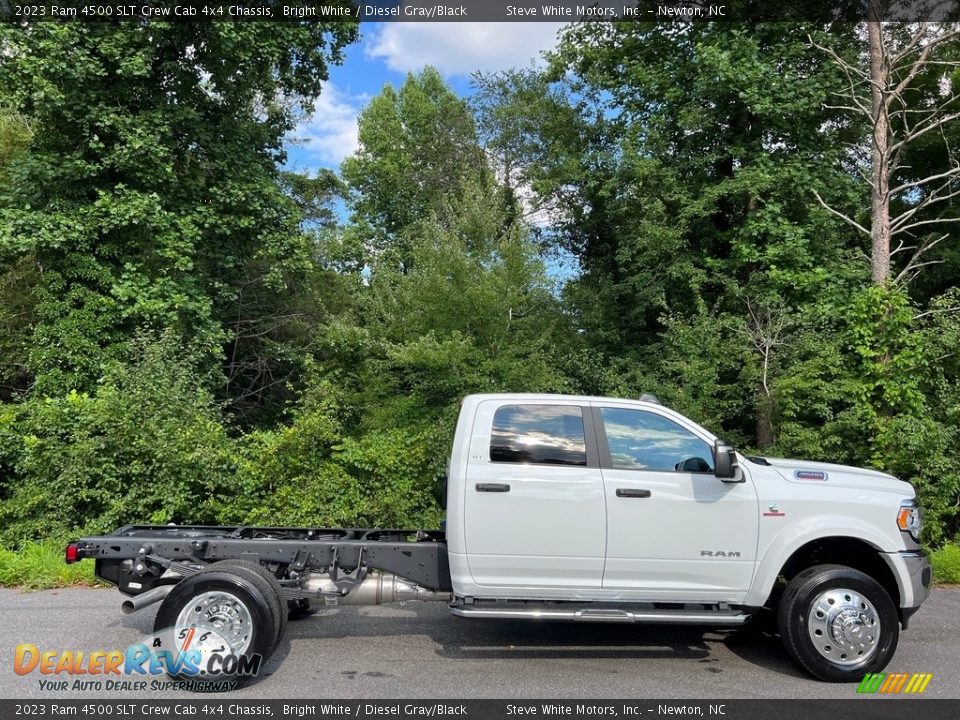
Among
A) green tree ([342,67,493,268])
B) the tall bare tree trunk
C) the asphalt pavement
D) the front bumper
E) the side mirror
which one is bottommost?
the asphalt pavement

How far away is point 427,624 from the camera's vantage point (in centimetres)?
629

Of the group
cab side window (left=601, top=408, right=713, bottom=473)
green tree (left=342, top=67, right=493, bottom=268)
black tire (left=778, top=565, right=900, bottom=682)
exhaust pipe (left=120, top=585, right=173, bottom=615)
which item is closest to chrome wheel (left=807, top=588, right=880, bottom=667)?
black tire (left=778, top=565, right=900, bottom=682)

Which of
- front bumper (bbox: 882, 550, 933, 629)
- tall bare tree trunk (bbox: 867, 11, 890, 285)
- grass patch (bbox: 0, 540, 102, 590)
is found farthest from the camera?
tall bare tree trunk (bbox: 867, 11, 890, 285)

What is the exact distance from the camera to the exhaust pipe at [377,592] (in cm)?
541

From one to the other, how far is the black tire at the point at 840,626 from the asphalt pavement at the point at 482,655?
16cm

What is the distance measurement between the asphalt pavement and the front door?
639mm

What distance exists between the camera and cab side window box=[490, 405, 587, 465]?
5.23 m

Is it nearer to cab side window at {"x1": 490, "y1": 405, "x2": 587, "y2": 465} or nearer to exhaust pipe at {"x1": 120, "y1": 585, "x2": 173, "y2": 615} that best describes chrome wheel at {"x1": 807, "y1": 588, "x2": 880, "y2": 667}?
cab side window at {"x1": 490, "y1": 405, "x2": 587, "y2": 465}

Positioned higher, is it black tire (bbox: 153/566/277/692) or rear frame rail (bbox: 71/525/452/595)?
rear frame rail (bbox: 71/525/452/595)

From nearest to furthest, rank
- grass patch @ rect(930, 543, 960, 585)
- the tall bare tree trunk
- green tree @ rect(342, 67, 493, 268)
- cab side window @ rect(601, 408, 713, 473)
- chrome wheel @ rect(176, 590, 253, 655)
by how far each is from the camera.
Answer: chrome wheel @ rect(176, 590, 253, 655)
cab side window @ rect(601, 408, 713, 473)
grass patch @ rect(930, 543, 960, 585)
the tall bare tree trunk
green tree @ rect(342, 67, 493, 268)

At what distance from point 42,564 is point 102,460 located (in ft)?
5.02

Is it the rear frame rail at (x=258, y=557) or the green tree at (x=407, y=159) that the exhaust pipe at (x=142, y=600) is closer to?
the rear frame rail at (x=258, y=557)

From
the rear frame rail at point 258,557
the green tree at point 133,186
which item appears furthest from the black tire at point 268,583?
the green tree at point 133,186

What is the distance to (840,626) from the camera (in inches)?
198
